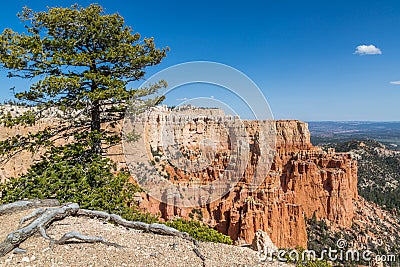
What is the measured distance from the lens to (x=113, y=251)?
5016 mm

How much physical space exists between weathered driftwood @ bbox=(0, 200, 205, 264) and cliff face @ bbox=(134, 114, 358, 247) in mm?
17331

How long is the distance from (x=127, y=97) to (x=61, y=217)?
13.8 ft

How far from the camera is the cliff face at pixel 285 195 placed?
30.4 m

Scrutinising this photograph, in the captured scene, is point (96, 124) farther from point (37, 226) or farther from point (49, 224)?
point (37, 226)

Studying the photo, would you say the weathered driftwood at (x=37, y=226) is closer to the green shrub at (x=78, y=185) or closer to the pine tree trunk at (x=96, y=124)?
the green shrub at (x=78, y=185)

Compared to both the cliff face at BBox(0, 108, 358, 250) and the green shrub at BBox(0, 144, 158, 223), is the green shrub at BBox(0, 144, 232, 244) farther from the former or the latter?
the cliff face at BBox(0, 108, 358, 250)

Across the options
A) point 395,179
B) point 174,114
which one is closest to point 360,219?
point 395,179

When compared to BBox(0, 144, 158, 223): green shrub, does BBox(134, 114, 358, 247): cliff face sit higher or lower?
lower

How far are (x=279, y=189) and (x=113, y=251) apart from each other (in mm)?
36325

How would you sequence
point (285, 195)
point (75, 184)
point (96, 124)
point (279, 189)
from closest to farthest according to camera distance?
1. point (75, 184)
2. point (96, 124)
3. point (285, 195)
4. point (279, 189)

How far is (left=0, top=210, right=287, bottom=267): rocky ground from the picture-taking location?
4.59m

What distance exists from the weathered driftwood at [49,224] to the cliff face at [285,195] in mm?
17331

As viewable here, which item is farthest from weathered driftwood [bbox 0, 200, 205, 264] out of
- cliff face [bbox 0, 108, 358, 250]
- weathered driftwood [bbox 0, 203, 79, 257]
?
cliff face [bbox 0, 108, 358, 250]

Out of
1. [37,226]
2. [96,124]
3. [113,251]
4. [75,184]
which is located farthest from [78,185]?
[113,251]
